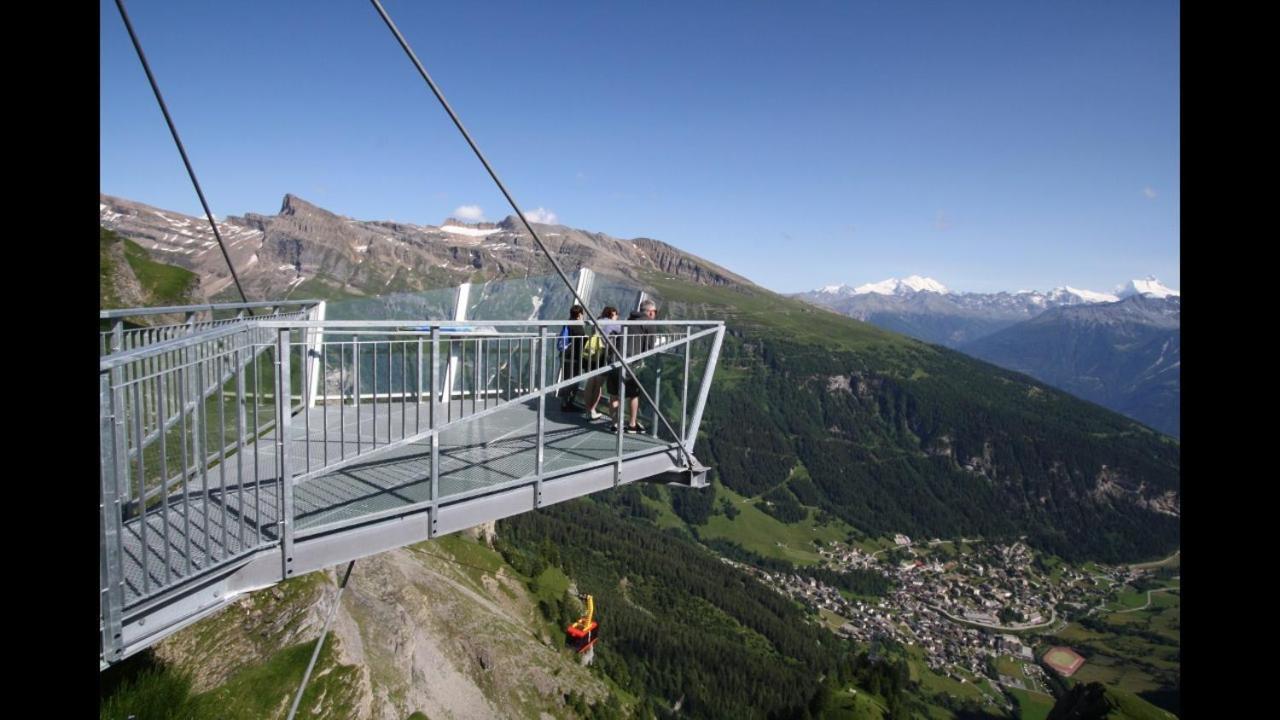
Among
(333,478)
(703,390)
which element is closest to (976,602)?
(703,390)

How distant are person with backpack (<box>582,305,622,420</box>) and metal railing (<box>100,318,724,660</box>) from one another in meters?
0.09

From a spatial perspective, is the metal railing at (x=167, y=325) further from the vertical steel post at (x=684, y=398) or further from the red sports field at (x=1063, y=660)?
the red sports field at (x=1063, y=660)

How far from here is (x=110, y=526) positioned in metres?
4.43

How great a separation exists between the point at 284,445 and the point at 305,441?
6.80 feet

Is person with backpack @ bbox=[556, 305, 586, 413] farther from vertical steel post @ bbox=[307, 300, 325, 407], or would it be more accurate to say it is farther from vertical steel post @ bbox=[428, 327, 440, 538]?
vertical steel post @ bbox=[307, 300, 325, 407]

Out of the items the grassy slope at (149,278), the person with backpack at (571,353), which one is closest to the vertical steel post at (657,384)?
the person with backpack at (571,353)

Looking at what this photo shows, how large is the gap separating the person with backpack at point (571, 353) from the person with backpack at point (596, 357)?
153 mm

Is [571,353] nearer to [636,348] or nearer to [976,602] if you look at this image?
[636,348]

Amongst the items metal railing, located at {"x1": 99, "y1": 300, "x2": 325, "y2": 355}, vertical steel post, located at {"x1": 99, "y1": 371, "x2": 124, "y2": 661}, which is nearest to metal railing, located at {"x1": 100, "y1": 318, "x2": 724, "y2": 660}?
vertical steel post, located at {"x1": 99, "y1": 371, "x2": 124, "y2": 661}

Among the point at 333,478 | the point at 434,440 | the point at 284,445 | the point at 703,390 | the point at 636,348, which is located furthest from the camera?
the point at 636,348

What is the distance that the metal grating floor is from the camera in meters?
5.51
